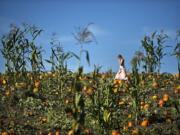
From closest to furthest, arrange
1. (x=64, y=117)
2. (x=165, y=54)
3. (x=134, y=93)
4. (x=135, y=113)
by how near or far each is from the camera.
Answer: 1. (x=134, y=93)
2. (x=135, y=113)
3. (x=64, y=117)
4. (x=165, y=54)

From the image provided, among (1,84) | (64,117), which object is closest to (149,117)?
(64,117)

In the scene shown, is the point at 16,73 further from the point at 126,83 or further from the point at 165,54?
the point at 165,54

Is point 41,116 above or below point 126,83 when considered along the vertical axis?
below

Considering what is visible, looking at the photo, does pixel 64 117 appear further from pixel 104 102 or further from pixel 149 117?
pixel 149 117

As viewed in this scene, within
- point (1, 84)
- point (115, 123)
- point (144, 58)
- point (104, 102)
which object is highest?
point (144, 58)

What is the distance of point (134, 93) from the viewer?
469 centimetres

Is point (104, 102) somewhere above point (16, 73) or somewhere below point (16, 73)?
below

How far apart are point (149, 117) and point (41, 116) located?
285cm

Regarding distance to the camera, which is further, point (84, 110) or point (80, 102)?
point (84, 110)

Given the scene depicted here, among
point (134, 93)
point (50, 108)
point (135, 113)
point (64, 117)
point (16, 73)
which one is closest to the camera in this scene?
point (134, 93)

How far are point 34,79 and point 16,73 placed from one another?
2.17ft

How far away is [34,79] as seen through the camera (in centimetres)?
780

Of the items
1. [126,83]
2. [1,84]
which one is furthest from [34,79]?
[126,83]

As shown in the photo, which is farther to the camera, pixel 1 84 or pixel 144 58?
pixel 144 58
